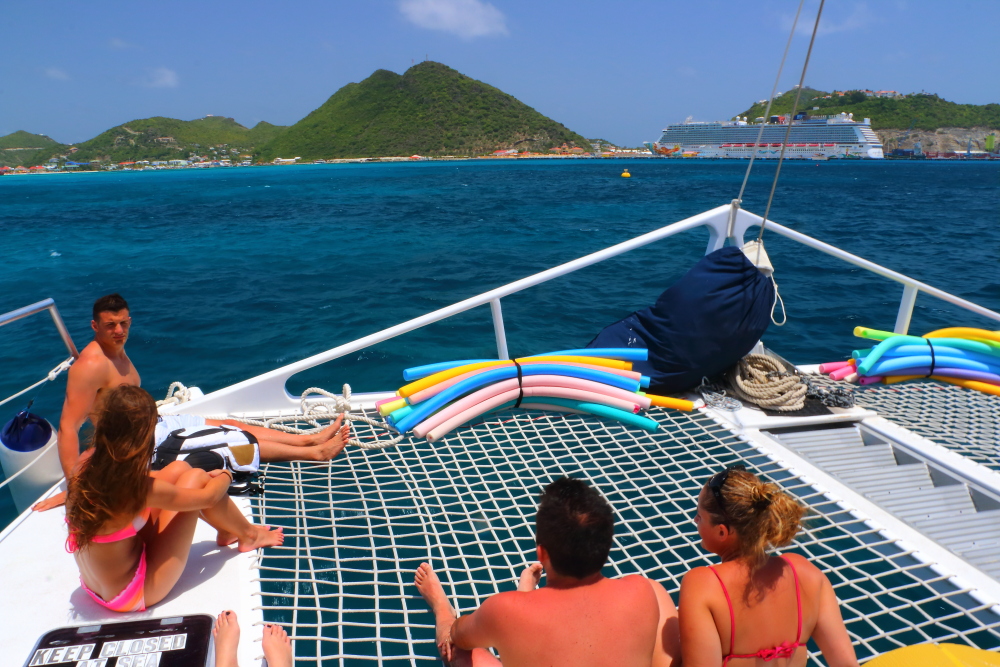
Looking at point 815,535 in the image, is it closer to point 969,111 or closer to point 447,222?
point 447,222

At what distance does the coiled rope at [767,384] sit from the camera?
4.08 metres

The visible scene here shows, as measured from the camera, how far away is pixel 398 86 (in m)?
138

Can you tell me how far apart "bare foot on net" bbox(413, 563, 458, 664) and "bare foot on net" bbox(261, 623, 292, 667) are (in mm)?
527

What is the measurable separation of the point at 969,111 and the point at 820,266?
149183 millimetres

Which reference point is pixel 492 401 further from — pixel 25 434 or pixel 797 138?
pixel 797 138

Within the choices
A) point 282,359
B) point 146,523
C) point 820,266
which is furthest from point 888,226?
point 146,523

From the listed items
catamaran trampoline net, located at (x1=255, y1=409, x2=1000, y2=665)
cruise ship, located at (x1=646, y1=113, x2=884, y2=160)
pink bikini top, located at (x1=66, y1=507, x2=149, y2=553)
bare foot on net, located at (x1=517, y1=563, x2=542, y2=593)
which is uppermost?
cruise ship, located at (x1=646, y1=113, x2=884, y2=160)

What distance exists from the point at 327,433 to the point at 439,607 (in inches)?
66.0

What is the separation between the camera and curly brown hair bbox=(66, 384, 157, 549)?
1.93 m

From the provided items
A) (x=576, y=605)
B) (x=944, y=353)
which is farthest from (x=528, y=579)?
(x=944, y=353)

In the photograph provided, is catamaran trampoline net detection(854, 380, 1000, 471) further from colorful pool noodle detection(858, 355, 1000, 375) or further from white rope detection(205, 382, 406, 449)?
white rope detection(205, 382, 406, 449)

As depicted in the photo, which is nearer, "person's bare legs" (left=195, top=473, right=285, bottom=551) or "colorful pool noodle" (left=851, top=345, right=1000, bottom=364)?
"person's bare legs" (left=195, top=473, right=285, bottom=551)

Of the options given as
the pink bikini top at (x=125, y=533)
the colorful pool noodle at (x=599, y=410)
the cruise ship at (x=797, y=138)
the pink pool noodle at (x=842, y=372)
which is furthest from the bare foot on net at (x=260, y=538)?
the cruise ship at (x=797, y=138)

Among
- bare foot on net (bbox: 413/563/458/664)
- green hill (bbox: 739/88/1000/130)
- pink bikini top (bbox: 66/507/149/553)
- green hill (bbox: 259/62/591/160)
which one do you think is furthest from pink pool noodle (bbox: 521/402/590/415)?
green hill (bbox: 739/88/1000/130)
